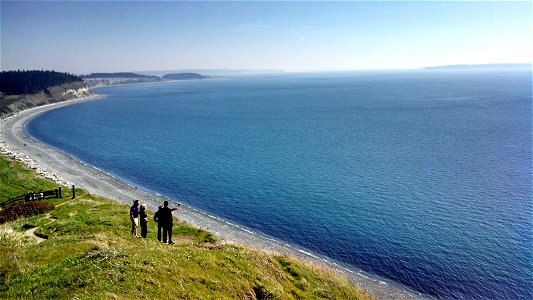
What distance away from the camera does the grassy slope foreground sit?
1570 cm

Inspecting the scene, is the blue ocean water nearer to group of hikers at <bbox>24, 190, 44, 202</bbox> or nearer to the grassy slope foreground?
the grassy slope foreground

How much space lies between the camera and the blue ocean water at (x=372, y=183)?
4219 centimetres

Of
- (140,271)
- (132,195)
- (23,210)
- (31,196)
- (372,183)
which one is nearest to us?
(140,271)

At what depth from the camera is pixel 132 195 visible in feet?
208

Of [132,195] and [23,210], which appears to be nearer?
[23,210]

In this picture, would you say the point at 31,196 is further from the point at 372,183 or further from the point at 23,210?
the point at 372,183

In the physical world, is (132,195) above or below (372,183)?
below

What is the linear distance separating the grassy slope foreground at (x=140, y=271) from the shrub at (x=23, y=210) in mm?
7243

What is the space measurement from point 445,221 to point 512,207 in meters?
11.6

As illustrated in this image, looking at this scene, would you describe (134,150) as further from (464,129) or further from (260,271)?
(464,129)

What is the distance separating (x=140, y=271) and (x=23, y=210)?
31.1 meters

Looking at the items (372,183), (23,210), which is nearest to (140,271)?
(23,210)

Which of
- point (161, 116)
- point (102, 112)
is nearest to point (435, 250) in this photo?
point (161, 116)

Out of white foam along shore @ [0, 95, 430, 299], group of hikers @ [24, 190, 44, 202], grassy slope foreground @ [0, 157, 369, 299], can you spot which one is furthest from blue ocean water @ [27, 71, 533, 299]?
group of hikers @ [24, 190, 44, 202]
